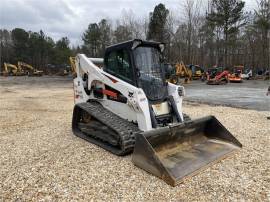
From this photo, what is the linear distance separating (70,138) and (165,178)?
122 inches

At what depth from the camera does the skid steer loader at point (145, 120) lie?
4406 mm

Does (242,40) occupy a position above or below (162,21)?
below

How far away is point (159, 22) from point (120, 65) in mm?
35306

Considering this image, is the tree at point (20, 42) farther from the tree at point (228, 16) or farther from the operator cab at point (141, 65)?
the operator cab at point (141, 65)

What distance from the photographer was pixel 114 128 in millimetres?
4984

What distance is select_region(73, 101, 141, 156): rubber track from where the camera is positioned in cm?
480

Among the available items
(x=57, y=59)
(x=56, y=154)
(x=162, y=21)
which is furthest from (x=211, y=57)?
(x=56, y=154)

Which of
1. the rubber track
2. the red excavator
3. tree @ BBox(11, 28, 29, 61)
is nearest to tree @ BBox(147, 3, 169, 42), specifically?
the red excavator

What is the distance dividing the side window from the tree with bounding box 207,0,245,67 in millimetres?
31402

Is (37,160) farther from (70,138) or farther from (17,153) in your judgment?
(70,138)

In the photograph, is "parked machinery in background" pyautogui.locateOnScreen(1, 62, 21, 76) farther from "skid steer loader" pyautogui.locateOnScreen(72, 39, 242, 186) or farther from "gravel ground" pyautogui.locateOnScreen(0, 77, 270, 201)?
"skid steer loader" pyautogui.locateOnScreen(72, 39, 242, 186)

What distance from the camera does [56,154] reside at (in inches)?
204

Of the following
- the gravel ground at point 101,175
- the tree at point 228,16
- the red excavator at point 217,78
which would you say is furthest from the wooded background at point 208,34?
the gravel ground at point 101,175

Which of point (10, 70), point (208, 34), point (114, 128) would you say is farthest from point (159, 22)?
point (114, 128)
